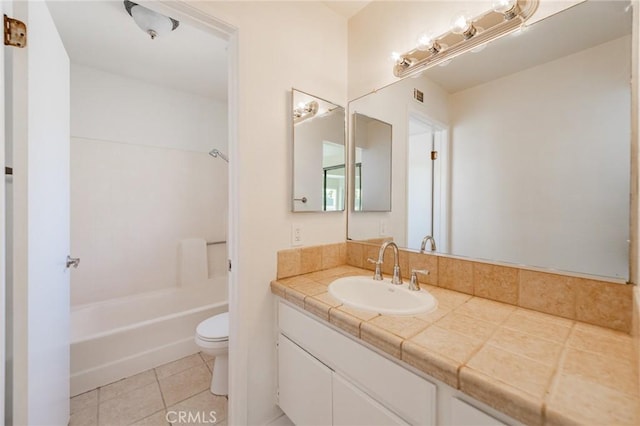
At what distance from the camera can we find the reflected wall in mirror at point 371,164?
1.57 m

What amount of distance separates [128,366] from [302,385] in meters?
1.50

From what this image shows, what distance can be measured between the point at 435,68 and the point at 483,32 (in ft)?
0.76

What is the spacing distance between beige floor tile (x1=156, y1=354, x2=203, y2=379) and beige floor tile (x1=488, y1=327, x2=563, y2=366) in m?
2.13

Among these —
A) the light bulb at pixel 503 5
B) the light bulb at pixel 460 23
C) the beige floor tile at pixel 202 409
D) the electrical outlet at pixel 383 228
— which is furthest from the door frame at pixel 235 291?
the light bulb at pixel 503 5

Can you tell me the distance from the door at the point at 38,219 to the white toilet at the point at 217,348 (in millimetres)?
662

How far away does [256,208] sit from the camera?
129cm

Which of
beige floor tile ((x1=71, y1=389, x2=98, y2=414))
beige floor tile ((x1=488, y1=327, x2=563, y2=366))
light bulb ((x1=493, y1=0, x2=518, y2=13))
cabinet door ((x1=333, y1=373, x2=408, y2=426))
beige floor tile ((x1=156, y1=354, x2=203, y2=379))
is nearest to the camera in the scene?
beige floor tile ((x1=488, y1=327, x2=563, y2=366))

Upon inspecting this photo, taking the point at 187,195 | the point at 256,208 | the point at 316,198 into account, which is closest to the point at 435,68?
the point at 316,198

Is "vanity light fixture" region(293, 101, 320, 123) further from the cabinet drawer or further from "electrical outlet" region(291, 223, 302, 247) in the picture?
the cabinet drawer

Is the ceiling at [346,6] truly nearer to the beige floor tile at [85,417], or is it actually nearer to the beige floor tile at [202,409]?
the beige floor tile at [202,409]

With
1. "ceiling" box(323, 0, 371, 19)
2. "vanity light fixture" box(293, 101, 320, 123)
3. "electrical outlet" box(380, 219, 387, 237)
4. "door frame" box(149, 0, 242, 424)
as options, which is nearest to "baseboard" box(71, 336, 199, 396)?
"door frame" box(149, 0, 242, 424)

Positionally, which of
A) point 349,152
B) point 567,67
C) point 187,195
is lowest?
point 187,195

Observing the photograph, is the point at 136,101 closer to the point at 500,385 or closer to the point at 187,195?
the point at 187,195

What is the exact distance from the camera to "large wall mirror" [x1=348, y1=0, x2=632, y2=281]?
84cm
